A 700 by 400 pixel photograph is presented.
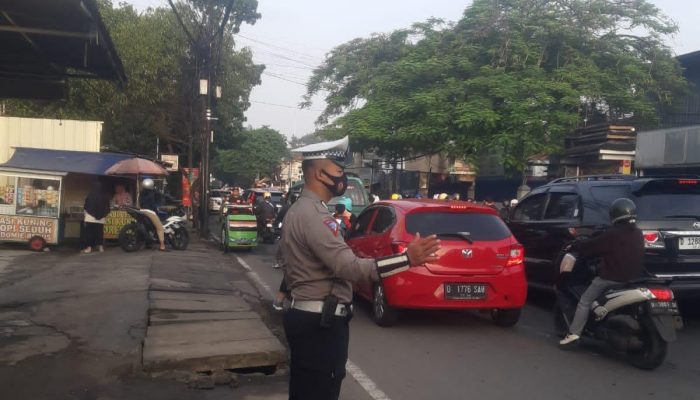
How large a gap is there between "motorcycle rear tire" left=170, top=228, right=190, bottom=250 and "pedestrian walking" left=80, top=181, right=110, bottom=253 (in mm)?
1766

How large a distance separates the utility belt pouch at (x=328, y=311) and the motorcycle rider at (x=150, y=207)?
44.1 ft

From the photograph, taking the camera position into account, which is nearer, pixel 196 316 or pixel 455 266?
pixel 455 266

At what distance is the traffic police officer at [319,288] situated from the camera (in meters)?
3.40

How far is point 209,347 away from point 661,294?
14.8 ft

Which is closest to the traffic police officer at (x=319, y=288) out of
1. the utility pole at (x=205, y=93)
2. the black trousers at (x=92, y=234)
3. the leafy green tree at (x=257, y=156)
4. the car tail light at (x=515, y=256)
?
the car tail light at (x=515, y=256)

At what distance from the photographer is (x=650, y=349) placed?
6.46 meters

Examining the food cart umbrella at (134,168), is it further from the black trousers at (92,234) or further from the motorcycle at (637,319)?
the motorcycle at (637,319)

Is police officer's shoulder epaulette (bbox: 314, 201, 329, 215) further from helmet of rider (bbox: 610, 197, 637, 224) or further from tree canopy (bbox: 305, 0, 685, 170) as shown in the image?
tree canopy (bbox: 305, 0, 685, 170)

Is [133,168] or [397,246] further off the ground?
[133,168]

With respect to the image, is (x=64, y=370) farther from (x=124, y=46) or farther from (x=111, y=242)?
(x=124, y=46)

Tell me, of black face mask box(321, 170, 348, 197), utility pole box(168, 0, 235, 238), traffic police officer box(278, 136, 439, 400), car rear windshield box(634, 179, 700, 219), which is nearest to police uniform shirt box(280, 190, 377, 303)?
traffic police officer box(278, 136, 439, 400)

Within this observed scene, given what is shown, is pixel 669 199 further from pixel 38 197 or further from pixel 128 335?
pixel 38 197

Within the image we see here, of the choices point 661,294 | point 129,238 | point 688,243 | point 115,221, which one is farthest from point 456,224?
point 115,221

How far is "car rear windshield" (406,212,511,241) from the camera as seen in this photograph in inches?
319
